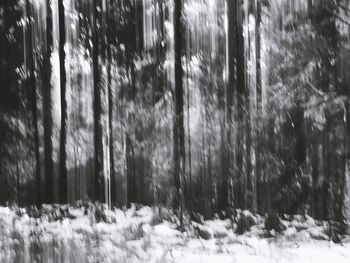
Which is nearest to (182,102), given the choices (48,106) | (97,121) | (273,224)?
(97,121)

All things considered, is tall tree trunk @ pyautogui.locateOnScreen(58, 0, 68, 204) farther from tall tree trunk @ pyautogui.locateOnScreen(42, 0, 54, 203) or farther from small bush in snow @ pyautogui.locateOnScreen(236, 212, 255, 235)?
small bush in snow @ pyautogui.locateOnScreen(236, 212, 255, 235)

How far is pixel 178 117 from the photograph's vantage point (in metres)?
14.0

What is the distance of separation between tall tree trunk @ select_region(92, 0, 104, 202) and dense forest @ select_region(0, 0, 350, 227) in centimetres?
5

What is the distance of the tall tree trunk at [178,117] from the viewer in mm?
13578

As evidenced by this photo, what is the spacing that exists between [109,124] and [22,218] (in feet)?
16.6

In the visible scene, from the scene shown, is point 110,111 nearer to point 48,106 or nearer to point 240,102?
point 48,106

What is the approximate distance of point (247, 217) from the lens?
11188mm

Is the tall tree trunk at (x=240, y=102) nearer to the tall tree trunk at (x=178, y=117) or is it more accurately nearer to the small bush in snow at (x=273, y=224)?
the tall tree trunk at (x=178, y=117)

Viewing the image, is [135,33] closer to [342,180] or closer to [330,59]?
[330,59]

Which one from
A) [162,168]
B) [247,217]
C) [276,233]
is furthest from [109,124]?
[276,233]

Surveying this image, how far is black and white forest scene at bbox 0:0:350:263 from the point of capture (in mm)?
9516

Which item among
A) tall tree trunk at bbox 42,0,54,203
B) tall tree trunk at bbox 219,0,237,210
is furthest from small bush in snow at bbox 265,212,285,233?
tall tree trunk at bbox 42,0,54,203

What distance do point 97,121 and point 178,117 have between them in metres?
3.12

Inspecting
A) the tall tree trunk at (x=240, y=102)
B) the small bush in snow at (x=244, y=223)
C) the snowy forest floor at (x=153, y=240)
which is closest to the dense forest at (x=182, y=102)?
the tall tree trunk at (x=240, y=102)
